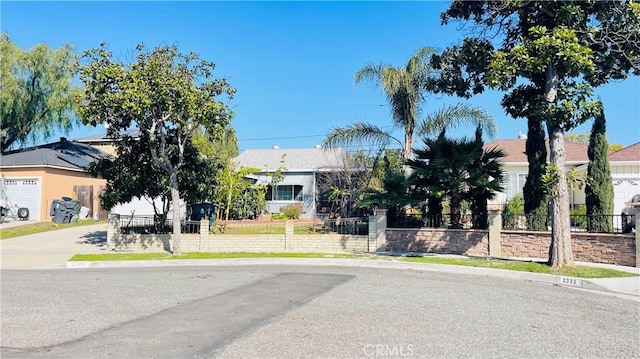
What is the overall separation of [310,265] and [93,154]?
25302 millimetres

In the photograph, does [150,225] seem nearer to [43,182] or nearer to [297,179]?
[43,182]

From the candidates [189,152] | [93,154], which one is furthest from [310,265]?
[93,154]

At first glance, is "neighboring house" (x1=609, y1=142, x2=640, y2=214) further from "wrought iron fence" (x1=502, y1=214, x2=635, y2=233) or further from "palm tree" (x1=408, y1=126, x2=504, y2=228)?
"palm tree" (x1=408, y1=126, x2=504, y2=228)

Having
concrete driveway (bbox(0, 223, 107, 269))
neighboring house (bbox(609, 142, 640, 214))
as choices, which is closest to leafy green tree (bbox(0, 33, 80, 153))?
concrete driveway (bbox(0, 223, 107, 269))

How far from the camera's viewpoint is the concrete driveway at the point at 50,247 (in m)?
15.8

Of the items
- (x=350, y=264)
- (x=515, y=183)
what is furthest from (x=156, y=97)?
(x=515, y=183)

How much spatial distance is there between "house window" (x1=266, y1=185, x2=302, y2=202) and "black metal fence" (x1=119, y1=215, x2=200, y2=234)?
1236cm

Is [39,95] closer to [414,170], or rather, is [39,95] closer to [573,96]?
[414,170]

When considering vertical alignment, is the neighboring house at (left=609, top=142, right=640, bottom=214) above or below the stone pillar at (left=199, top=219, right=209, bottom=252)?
above

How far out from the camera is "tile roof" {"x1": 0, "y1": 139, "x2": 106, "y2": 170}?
27656 mm

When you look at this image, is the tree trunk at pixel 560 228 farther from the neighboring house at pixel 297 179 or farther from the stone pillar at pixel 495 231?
the neighboring house at pixel 297 179

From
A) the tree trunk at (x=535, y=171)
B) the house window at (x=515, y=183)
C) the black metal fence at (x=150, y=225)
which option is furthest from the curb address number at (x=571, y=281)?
the house window at (x=515, y=183)

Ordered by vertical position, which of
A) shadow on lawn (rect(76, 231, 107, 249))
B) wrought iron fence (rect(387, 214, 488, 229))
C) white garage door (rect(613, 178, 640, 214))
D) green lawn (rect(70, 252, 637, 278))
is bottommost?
green lawn (rect(70, 252, 637, 278))

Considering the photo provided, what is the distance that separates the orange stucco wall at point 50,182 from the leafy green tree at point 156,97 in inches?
493
